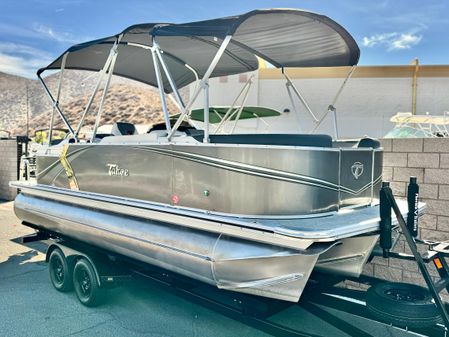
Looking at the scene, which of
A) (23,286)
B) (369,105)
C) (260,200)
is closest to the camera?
(260,200)

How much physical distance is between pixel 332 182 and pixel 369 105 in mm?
12397

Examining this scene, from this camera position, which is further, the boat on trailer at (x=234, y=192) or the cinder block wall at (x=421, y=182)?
the cinder block wall at (x=421, y=182)

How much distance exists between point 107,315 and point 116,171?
1382 mm

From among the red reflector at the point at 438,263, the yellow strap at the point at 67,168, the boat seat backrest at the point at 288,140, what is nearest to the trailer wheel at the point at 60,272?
the yellow strap at the point at 67,168

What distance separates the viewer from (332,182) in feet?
9.74

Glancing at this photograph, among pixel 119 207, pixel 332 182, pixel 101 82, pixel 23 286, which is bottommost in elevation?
pixel 23 286

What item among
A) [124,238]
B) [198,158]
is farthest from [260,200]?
[124,238]

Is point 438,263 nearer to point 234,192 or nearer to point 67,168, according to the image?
point 234,192

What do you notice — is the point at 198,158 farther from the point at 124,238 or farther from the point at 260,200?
the point at 124,238

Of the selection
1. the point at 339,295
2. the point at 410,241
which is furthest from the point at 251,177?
the point at 339,295

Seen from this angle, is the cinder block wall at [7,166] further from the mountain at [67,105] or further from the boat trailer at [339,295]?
the mountain at [67,105]

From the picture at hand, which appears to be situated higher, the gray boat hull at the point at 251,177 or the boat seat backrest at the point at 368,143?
the boat seat backrest at the point at 368,143

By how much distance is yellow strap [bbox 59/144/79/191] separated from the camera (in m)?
4.46

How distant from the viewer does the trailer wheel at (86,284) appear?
4.08 metres
